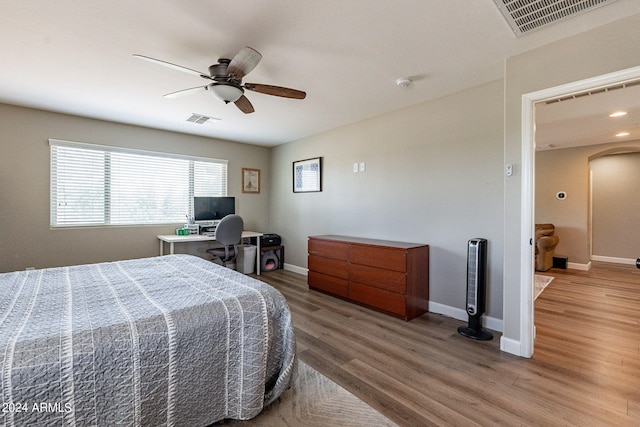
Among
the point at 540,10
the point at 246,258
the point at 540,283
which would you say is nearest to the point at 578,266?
the point at 540,283

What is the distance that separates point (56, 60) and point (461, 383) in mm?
4020

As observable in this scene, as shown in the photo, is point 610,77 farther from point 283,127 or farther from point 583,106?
point 283,127

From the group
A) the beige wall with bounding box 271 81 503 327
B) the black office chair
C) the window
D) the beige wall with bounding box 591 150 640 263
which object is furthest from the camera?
the beige wall with bounding box 591 150 640 263

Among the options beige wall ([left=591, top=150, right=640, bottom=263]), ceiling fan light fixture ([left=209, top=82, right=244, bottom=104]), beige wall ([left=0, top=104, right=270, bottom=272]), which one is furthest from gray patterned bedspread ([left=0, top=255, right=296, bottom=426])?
beige wall ([left=591, top=150, right=640, bottom=263])

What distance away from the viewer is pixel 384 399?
5.83 feet

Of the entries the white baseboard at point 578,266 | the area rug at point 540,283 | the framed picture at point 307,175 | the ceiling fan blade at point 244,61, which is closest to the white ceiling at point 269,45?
the ceiling fan blade at point 244,61

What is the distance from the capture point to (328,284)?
3.88m

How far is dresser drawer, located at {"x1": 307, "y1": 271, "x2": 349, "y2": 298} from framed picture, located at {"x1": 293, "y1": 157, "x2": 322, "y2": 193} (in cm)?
149

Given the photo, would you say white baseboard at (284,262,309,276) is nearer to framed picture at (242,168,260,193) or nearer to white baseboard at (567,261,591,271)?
framed picture at (242,168,260,193)

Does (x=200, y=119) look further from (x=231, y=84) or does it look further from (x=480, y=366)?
(x=480, y=366)

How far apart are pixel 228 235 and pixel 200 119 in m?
1.67

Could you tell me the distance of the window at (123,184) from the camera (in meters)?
3.81

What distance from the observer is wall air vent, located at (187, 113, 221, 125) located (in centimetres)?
385

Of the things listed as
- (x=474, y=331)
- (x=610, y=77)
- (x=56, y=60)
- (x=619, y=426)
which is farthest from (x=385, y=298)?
(x=56, y=60)
